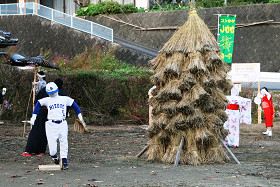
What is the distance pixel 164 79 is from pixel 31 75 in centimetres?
910

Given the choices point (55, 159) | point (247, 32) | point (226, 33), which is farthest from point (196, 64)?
point (247, 32)

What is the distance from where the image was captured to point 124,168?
9.88 m

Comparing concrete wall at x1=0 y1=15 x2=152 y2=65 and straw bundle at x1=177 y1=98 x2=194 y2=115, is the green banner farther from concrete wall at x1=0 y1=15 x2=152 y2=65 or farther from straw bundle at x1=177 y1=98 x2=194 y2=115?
straw bundle at x1=177 y1=98 x2=194 y2=115

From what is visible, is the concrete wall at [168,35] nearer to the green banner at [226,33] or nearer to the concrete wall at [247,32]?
the concrete wall at [247,32]


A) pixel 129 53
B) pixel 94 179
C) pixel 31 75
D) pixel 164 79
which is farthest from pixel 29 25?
pixel 94 179

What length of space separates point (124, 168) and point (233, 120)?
15.9ft

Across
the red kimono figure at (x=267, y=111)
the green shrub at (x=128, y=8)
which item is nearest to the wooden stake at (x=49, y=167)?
the red kimono figure at (x=267, y=111)

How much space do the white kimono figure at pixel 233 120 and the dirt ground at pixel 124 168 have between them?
38 cm

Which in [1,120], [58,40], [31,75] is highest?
[58,40]

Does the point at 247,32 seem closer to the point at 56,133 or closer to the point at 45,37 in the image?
the point at 45,37

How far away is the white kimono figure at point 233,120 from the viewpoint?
13.6 m

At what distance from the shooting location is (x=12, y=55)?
2466 cm

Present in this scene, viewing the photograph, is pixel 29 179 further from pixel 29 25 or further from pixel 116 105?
pixel 29 25

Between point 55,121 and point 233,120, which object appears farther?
point 233,120
